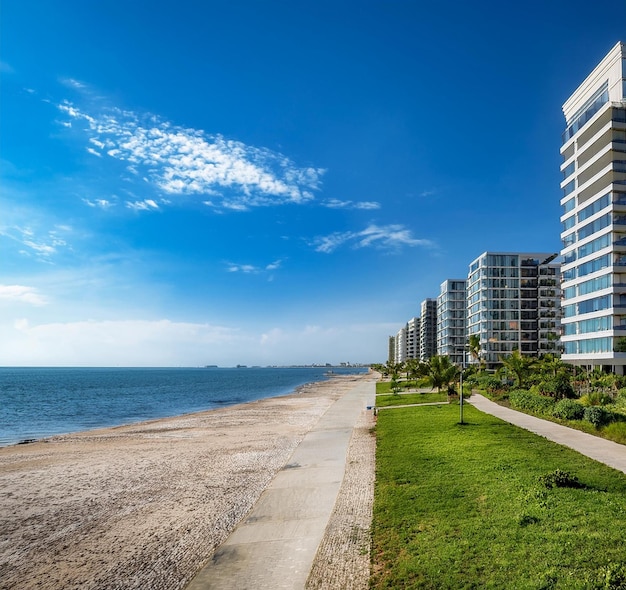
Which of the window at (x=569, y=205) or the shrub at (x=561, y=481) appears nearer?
the shrub at (x=561, y=481)

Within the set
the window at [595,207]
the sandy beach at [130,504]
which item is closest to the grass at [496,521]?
the sandy beach at [130,504]

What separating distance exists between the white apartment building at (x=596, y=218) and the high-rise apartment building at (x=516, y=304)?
42.1 meters

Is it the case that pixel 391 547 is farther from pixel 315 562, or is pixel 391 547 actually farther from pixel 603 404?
pixel 603 404

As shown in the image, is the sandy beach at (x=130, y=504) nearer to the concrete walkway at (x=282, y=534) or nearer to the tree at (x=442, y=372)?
the concrete walkway at (x=282, y=534)

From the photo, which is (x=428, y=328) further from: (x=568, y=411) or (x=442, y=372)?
(x=568, y=411)

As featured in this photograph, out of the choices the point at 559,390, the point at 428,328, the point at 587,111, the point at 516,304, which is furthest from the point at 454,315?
the point at 559,390

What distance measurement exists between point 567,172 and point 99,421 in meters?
64.5

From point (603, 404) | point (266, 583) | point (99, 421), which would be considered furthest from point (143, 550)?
point (99, 421)

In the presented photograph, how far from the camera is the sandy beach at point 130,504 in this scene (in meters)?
11.0

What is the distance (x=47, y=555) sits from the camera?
12148 millimetres

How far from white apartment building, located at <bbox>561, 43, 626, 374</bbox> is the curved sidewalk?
92.8ft

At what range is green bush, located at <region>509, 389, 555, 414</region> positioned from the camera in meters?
30.0

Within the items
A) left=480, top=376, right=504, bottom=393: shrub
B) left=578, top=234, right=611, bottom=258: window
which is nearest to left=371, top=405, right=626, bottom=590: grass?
left=480, top=376, right=504, bottom=393: shrub

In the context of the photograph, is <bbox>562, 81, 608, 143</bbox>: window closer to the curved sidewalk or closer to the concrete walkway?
the curved sidewalk
